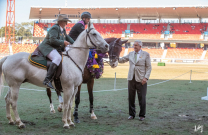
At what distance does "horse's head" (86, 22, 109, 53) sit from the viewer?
16.5ft

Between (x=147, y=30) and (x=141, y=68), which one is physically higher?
(x=147, y=30)

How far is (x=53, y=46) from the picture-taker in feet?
17.0

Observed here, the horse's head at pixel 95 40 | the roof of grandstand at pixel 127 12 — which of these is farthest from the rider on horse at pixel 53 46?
the roof of grandstand at pixel 127 12

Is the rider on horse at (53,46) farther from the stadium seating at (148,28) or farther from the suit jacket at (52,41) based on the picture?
the stadium seating at (148,28)

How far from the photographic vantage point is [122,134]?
4727mm

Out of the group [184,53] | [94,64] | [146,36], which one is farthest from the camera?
[146,36]

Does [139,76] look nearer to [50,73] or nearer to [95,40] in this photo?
[95,40]

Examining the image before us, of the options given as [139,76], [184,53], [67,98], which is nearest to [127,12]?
[184,53]

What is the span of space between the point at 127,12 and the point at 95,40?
1953 inches

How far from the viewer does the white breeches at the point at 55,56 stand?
4895 mm

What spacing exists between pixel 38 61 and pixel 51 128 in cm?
151

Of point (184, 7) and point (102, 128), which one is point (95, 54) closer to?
point (102, 128)

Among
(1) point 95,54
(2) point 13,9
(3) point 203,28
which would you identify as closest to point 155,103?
(1) point 95,54

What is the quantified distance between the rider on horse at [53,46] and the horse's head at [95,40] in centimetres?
52
